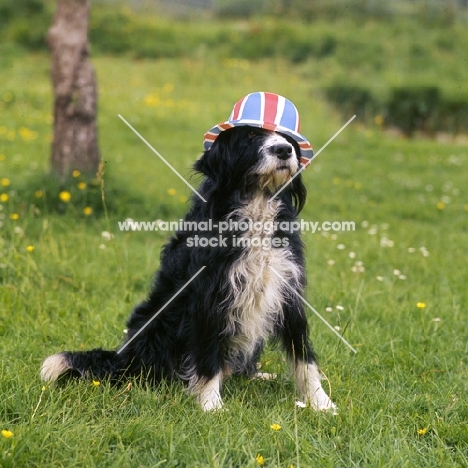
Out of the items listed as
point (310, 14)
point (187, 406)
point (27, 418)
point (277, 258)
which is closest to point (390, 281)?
point (277, 258)

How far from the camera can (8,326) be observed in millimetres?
3879

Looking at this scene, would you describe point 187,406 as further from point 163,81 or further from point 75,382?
point 163,81

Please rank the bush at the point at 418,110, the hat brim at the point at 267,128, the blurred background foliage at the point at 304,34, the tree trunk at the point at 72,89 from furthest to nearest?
the blurred background foliage at the point at 304,34 → the bush at the point at 418,110 → the tree trunk at the point at 72,89 → the hat brim at the point at 267,128

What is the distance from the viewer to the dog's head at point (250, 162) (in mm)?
3016

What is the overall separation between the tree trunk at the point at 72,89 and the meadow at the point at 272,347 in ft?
1.02

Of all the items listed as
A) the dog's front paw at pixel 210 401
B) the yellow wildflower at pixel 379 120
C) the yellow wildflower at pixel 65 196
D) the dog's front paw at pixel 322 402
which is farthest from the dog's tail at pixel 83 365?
the yellow wildflower at pixel 379 120

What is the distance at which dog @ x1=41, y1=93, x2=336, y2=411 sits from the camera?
3088 mm

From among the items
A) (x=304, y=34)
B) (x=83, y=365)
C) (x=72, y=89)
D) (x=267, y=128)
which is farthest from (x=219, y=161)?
(x=304, y=34)

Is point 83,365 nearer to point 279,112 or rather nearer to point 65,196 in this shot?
point 279,112

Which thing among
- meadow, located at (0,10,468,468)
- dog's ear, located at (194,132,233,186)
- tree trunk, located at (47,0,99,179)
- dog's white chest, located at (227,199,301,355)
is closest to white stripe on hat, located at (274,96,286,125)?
dog's ear, located at (194,132,233,186)

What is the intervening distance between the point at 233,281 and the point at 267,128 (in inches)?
28.4

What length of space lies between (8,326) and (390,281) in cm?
274

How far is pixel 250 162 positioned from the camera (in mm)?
3057

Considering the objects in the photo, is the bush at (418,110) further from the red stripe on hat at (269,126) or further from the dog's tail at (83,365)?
the dog's tail at (83,365)
